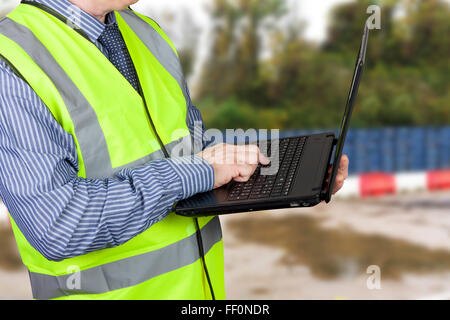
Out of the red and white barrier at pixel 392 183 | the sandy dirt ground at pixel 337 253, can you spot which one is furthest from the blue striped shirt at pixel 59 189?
the red and white barrier at pixel 392 183

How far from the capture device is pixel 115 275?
144 centimetres

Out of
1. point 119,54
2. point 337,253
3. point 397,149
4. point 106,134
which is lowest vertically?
point 337,253

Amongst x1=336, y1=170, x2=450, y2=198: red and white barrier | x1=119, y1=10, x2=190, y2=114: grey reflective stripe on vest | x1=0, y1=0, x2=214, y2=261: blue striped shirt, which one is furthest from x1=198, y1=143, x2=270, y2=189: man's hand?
x1=336, y1=170, x2=450, y2=198: red and white barrier

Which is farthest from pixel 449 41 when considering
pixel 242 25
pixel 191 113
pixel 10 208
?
pixel 10 208

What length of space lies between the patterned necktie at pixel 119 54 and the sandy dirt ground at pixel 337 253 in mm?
2754

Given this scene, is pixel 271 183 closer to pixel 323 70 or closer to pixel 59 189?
pixel 59 189

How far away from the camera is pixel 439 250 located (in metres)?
4.81

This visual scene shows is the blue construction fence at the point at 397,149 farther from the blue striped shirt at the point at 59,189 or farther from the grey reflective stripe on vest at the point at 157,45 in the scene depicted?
the blue striped shirt at the point at 59,189

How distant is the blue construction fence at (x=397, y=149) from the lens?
7.13 metres

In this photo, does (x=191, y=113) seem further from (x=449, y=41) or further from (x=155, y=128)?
(x=449, y=41)

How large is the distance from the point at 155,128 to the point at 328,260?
136 inches

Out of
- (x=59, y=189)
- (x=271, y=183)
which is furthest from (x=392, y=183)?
(x=59, y=189)

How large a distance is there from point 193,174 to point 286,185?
25cm

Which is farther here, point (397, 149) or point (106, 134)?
point (397, 149)
